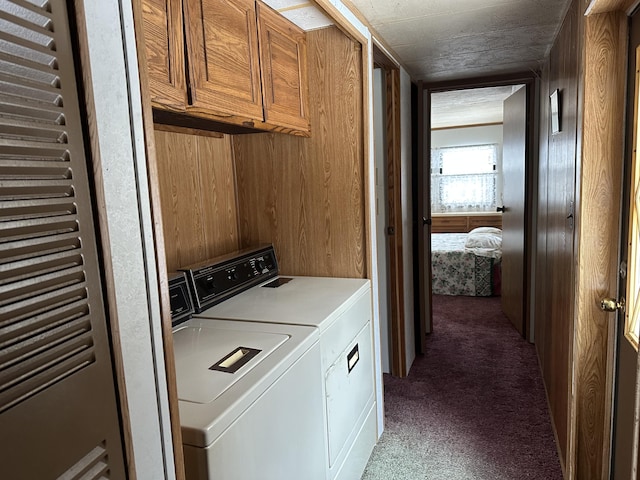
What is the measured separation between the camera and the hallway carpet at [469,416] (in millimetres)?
2160

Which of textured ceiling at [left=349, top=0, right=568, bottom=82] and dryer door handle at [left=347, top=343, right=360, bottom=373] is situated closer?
dryer door handle at [left=347, top=343, right=360, bottom=373]

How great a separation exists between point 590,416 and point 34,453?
1930 mm

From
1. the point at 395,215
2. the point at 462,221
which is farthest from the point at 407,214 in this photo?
the point at 462,221

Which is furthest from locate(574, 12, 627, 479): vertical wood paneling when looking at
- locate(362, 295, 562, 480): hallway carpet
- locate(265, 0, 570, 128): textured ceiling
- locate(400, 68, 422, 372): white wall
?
locate(400, 68, 422, 372): white wall

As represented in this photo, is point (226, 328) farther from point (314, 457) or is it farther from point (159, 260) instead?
point (159, 260)

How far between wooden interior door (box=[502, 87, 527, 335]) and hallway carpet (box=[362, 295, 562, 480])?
357mm

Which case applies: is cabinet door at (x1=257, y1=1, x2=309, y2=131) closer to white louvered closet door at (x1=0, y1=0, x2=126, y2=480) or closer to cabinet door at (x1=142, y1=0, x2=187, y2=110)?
cabinet door at (x1=142, y1=0, x2=187, y2=110)

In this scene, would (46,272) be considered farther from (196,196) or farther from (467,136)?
(467,136)

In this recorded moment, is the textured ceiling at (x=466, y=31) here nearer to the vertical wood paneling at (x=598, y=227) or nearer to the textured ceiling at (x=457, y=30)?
the textured ceiling at (x=457, y=30)

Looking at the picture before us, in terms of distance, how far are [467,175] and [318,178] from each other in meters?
6.38

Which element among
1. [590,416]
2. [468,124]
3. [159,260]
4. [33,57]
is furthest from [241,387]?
[468,124]

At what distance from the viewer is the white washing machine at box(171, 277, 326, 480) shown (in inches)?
38.4

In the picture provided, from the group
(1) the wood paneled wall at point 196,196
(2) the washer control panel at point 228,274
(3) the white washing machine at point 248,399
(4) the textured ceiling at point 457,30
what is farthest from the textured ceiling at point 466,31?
(3) the white washing machine at point 248,399

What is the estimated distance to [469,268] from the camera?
510cm
